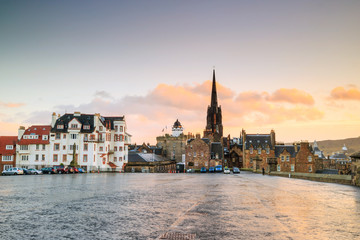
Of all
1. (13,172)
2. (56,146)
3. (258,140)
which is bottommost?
(13,172)

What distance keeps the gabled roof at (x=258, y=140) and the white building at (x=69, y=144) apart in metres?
47.5

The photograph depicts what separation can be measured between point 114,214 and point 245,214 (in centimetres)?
471

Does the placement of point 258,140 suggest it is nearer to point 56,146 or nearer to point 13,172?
point 56,146

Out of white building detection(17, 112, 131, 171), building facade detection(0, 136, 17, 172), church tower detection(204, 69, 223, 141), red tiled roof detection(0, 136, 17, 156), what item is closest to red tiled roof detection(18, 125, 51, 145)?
white building detection(17, 112, 131, 171)

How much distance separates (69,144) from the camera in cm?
7406

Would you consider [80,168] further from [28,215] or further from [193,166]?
[28,215]

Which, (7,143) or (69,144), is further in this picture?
(69,144)

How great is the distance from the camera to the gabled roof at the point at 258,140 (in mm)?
99956

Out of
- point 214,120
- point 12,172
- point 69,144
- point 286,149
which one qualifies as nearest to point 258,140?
point 286,149

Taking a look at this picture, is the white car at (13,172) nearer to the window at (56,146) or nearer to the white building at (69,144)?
the white building at (69,144)


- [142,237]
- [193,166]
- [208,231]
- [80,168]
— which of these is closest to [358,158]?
[208,231]

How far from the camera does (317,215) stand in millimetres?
11125

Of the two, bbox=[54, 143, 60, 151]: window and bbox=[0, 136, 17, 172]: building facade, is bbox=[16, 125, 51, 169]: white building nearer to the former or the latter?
bbox=[0, 136, 17, 172]: building facade

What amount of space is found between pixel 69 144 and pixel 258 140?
59416 millimetres
